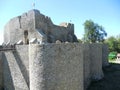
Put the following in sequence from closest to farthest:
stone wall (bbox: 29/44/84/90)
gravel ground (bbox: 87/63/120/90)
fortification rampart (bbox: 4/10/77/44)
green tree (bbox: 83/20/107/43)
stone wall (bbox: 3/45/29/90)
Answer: stone wall (bbox: 29/44/84/90), stone wall (bbox: 3/45/29/90), gravel ground (bbox: 87/63/120/90), fortification rampart (bbox: 4/10/77/44), green tree (bbox: 83/20/107/43)

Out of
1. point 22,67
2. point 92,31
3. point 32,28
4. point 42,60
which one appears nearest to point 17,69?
point 22,67

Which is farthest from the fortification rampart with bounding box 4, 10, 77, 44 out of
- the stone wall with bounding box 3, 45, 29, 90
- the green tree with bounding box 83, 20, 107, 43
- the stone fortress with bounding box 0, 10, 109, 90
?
the green tree with bounding box 83, 20, 107, 43

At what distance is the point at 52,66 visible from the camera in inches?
372

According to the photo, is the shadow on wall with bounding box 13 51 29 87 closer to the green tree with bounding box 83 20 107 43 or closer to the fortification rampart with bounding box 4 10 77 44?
the fortification rampart with bounding box 4 10 77 44

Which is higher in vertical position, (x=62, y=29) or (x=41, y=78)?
(x=62, y=29)

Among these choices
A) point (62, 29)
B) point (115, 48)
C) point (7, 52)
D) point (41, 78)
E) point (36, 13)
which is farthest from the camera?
point (115, 48)

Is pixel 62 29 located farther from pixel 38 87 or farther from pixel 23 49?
pixel 38 87

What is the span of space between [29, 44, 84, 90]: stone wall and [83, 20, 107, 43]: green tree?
3430cm

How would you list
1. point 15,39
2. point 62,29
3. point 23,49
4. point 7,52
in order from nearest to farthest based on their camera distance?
point 23,49
point 7,52
point 15,39
point 62,29

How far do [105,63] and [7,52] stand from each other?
A: 14344mm

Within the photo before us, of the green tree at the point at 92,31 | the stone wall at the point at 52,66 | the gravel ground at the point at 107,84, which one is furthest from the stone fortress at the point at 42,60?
the green tree at the point at 92,31

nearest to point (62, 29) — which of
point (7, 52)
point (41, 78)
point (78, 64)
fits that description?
point (7, 52)

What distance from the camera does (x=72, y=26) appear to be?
85.6 ft

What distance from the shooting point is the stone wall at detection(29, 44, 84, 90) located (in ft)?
30.8
